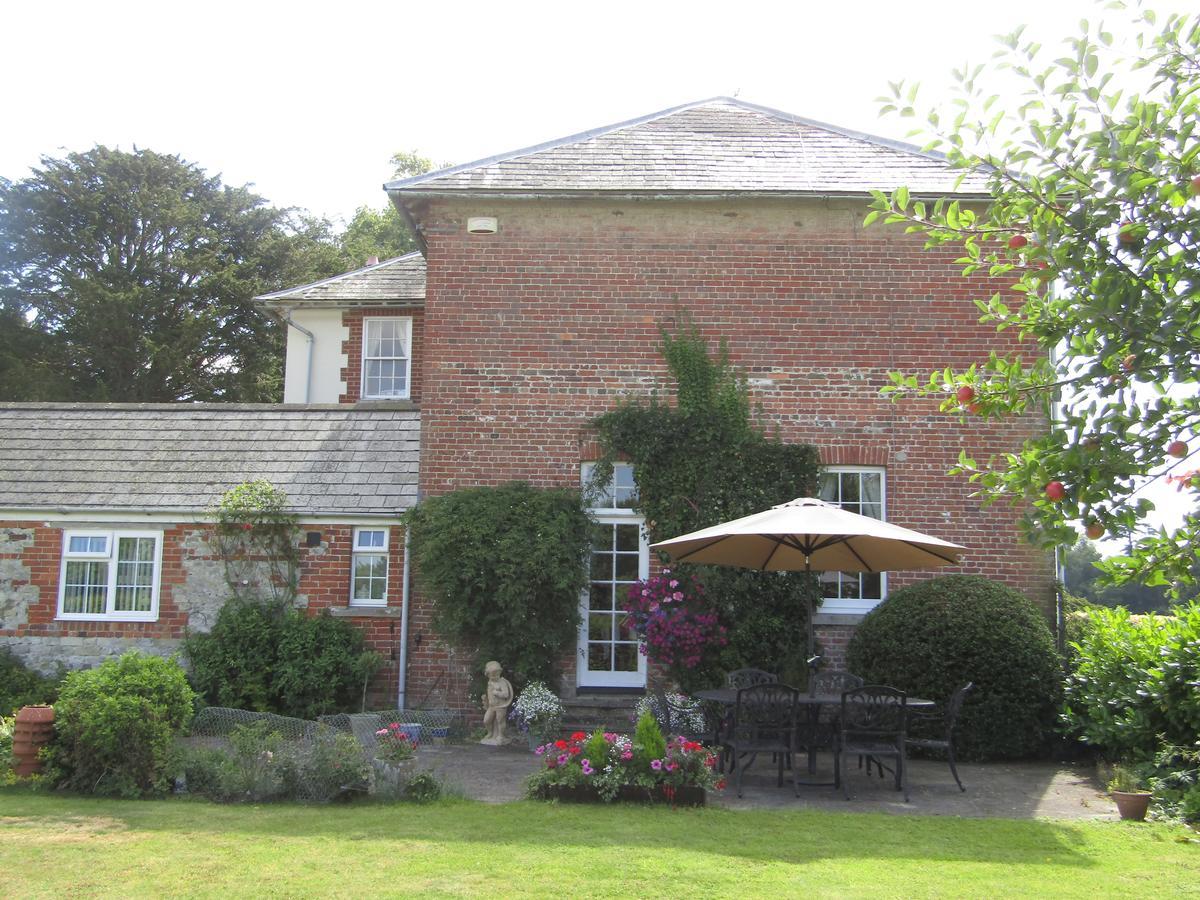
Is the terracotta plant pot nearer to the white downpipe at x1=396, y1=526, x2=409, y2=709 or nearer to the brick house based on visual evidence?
the brick house

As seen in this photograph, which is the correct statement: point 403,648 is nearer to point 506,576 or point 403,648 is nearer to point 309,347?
point 506,576

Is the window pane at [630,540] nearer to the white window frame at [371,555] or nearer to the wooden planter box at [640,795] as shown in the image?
the white window frame at [371,555]

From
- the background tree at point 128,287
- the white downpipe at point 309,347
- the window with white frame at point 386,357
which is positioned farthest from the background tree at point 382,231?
the window with white frame at point 386,357

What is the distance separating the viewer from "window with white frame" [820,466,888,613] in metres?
13.7

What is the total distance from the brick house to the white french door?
0.03 metres

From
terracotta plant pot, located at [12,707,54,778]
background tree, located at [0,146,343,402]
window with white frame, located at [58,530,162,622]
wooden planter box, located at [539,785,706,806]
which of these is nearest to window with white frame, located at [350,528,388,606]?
window with white frame, located at [58,530,162,622]

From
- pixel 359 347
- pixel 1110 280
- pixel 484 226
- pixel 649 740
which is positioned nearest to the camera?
pixel 1110 280

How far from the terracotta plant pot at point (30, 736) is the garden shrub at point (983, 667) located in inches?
327

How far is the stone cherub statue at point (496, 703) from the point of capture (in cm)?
1252

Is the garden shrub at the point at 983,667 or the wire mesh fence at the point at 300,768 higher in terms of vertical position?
Result: the garden shrub at the point at 983,667

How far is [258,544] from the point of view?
14023 mm

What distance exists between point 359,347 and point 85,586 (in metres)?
8.72

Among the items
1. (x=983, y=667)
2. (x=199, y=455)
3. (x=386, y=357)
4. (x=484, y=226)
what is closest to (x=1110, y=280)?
(x=983, y=667)

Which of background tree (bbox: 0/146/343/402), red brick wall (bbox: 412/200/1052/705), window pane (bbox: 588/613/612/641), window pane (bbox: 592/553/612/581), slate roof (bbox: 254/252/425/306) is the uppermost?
background tree (bbox: 0/146/343/402)
